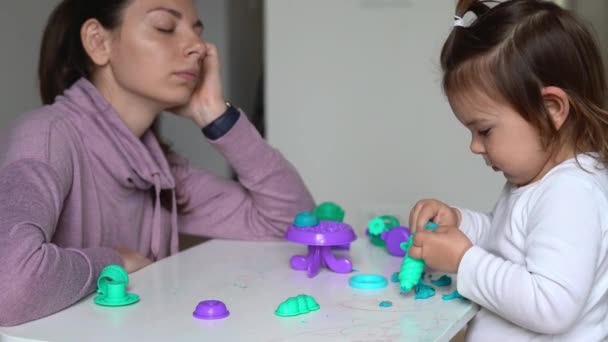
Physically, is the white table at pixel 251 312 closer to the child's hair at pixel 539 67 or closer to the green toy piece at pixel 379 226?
the green toy piece at pixel 379 226

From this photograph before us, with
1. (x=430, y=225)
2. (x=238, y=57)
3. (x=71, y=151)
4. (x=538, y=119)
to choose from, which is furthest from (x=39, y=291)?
(x=238, y=57)

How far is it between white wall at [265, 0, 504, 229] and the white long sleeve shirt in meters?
1.03

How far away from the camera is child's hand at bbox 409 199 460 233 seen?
1.14 m

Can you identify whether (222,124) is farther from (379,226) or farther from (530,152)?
(530,152)

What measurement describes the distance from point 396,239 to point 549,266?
41cm

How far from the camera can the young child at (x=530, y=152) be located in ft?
2.94

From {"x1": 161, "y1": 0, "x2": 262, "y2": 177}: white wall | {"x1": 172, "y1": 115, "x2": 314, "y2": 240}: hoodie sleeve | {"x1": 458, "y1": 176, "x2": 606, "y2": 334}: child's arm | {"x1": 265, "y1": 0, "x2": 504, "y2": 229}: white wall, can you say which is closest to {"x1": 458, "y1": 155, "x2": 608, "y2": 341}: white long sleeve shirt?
{"x1": 458, "y1": 176, "x2": 606, "y2": 334}: child's arm

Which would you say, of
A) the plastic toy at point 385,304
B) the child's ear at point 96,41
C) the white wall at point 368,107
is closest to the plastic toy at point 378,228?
the plastic toy at point 385,304

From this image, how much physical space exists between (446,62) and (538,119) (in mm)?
153

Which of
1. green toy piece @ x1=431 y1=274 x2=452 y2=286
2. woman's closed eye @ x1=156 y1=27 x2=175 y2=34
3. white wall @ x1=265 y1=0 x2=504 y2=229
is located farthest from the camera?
white wall @ x1=265 y1=0 x2=504 y2=229

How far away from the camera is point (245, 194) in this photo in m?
1.53

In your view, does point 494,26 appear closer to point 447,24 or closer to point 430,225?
point 430,225

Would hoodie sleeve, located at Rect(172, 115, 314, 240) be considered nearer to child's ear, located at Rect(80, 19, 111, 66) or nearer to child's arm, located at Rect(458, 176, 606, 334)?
child's ear, located at Rect(80, 19, 111, 66)

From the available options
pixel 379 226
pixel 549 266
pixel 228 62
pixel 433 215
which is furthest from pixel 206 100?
pixel 228 62
